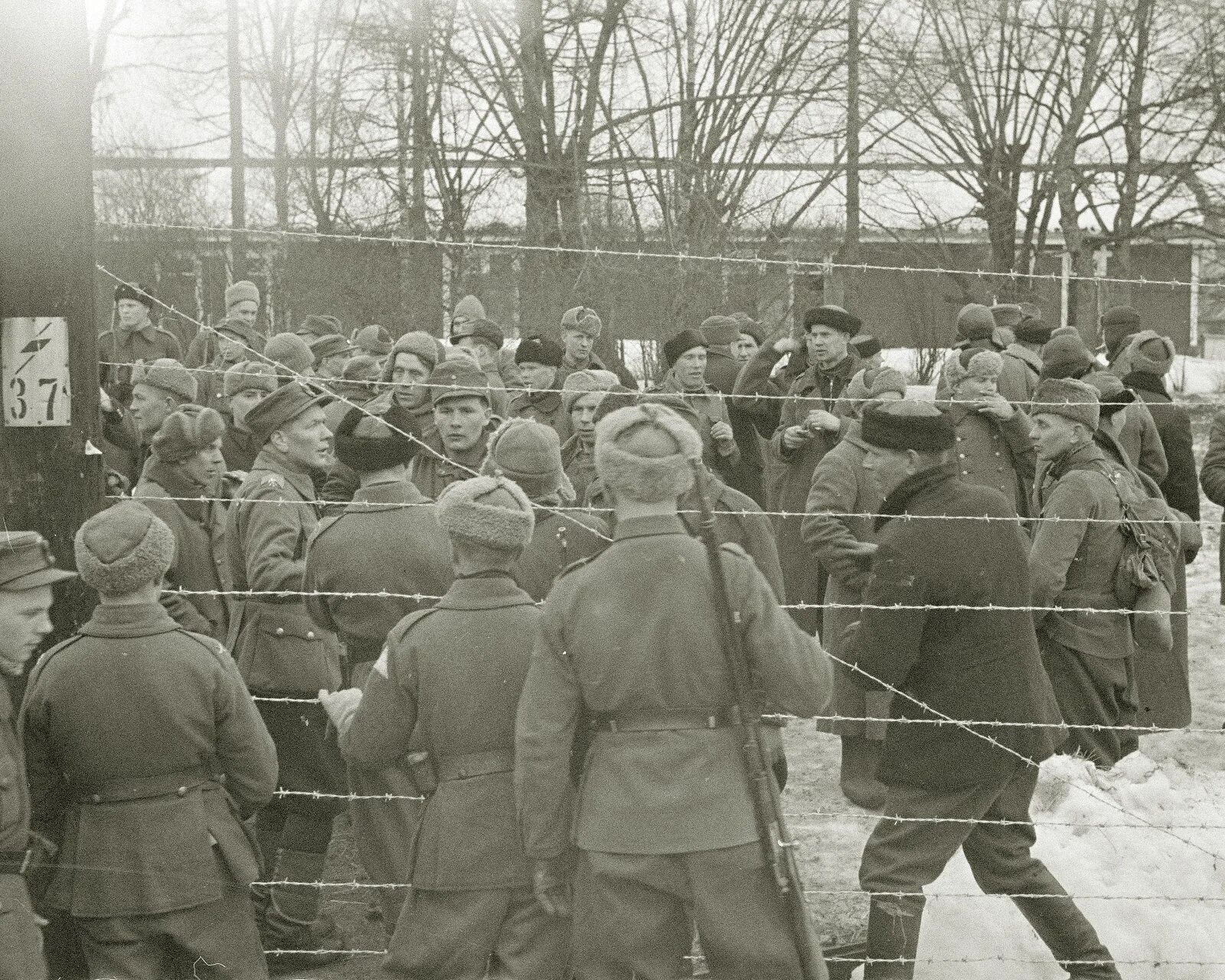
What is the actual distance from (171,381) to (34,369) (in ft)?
8.65

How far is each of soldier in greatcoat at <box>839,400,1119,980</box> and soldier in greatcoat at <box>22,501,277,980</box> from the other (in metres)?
1.82

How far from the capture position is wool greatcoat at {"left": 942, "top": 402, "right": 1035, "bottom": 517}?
25.2 feet

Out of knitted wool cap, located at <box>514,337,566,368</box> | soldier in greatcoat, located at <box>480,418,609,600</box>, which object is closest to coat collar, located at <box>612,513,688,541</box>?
soldier in greatcoat, located at <box>480,418,609,600</box>

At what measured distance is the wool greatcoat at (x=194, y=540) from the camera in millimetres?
5613

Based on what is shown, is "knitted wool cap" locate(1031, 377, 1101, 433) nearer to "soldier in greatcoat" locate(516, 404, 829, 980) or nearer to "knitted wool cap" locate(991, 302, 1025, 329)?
"soldier in greatcoat" locate(516, 404, 829, 980)

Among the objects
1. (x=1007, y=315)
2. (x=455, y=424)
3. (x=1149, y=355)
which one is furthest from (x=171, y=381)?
(x=1007, y=315)

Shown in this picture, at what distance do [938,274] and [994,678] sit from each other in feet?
47.3

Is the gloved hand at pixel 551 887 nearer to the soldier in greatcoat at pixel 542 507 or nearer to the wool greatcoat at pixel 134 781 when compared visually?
the wool greatcoat at pixel 134 781

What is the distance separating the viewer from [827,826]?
646cm

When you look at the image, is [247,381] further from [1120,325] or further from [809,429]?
[1120,325]

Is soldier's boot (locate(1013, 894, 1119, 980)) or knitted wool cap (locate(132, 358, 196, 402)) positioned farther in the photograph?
knitted wool cap (locate(132, 358, 196, 402))

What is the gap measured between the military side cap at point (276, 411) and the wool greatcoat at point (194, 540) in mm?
305

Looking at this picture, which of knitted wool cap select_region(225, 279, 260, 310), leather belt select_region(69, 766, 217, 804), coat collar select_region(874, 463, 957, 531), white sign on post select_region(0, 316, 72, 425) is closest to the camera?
leather belt select_region(69, 766, 217, 804)

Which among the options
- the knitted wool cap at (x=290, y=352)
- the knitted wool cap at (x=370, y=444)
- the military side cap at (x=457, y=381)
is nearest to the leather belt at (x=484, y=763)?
the knitted wool cap at (x=370, y=444)
